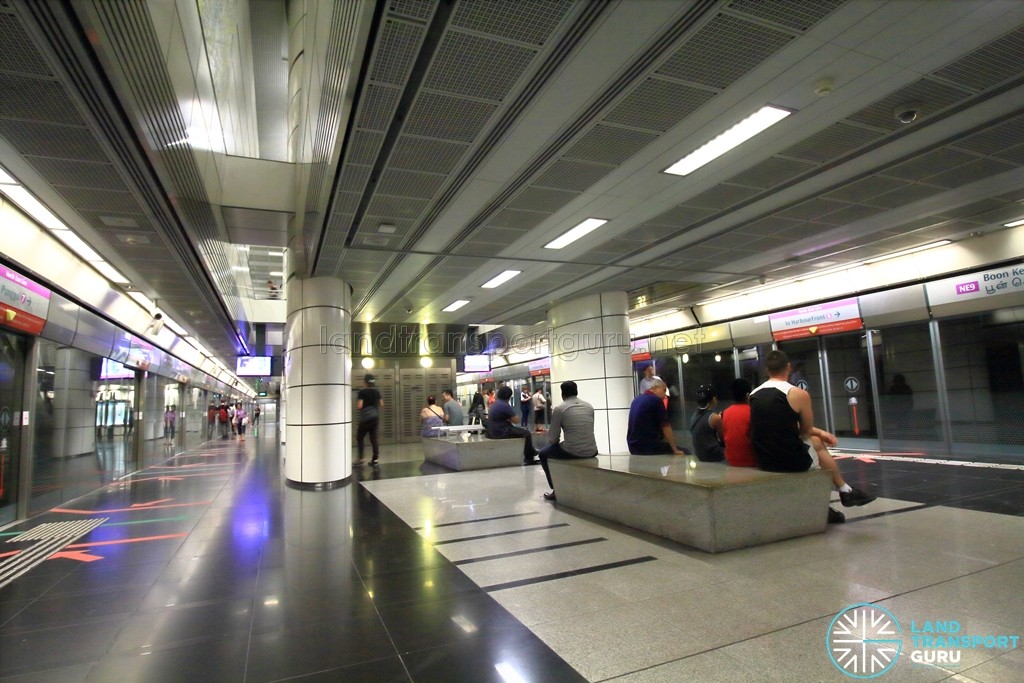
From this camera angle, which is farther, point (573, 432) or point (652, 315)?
point (652, 315)

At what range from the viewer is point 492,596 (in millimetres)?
3506

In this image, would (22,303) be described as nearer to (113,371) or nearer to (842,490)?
(113,371)

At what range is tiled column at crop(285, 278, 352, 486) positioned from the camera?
903 cm

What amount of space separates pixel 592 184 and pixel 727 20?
2566 mm

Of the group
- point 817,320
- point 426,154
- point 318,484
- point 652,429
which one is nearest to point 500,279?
point 652,429

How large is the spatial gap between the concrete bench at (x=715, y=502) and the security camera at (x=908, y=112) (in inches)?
131

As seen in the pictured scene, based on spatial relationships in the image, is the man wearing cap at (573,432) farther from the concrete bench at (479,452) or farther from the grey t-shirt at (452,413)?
the grey t-shirt at (452,413)

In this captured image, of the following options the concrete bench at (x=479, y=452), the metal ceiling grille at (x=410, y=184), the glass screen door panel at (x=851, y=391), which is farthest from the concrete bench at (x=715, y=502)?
the glass screen door panel at (x=851, y=391)

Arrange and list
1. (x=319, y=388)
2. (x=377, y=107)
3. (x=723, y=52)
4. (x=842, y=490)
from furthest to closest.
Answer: (x=319, y=388), (x=842, y=490), (x=377, y=107), (x=723, y=52)

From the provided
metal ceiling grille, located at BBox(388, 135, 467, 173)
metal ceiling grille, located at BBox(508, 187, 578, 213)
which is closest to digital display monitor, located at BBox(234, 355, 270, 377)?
metal ceiling grille, located at BBox(508, 187, 578, 213)

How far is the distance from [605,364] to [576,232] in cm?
473

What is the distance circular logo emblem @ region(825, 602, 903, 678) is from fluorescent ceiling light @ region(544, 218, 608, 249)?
528 cm

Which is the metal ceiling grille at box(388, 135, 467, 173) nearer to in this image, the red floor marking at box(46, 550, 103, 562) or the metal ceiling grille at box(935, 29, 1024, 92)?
the metal ceiling grille at box(935, 29, 1024, 92)

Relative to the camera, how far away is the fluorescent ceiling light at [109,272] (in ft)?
29.4
